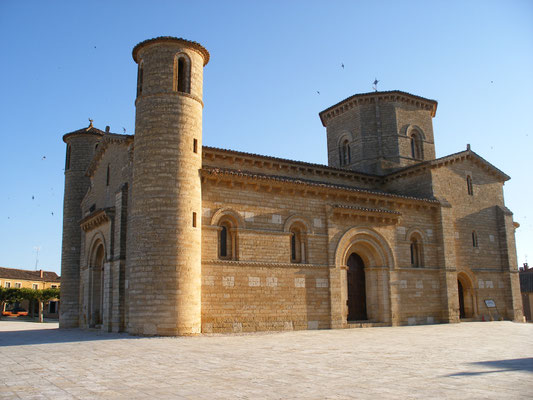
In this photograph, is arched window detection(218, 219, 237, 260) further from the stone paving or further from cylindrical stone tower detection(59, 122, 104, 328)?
cylindrical stone tower detection(59, 122, 104, 328)

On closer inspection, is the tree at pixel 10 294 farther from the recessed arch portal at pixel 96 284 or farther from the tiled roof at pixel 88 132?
the recessed arch portal at pixel 96 284

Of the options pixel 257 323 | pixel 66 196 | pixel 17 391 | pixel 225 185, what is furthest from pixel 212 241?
pixel 66 196

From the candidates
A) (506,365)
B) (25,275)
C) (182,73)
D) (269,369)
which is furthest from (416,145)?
(25,275)

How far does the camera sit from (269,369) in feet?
30.0

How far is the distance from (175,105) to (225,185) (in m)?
3.75

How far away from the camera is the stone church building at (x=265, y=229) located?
17625 millimetres

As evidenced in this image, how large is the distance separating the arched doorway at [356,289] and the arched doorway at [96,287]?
1192 cm

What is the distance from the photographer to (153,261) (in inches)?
669

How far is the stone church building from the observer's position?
17.6 metres

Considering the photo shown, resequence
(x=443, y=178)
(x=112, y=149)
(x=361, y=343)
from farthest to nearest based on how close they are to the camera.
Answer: (x=443, y=178) → (x=112, y=149) → (x=361, y=343)

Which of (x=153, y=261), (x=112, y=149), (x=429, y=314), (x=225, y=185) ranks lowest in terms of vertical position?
(x=429, y=314)

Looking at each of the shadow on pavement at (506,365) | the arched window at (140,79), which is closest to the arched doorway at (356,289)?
the shadow on pavement at (506,365)

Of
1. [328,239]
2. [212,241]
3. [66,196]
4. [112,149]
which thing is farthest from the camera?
[66,196]

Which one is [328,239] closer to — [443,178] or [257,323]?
[257,323]
